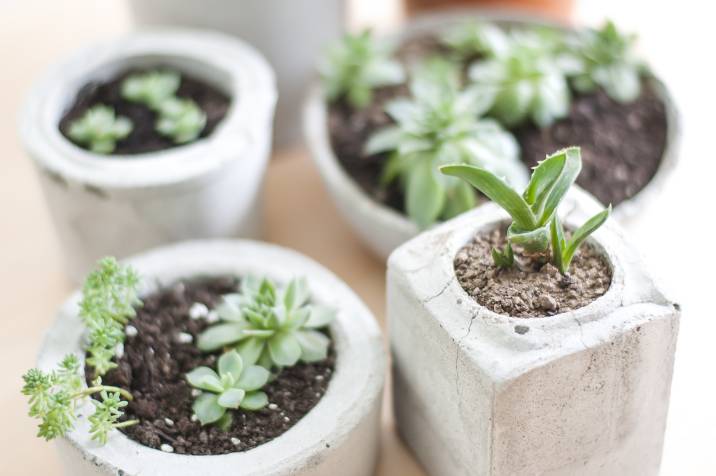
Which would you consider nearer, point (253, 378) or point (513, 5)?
point (253, 378)

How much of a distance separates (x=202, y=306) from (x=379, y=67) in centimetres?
54

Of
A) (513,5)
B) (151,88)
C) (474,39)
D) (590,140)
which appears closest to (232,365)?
(151,88)

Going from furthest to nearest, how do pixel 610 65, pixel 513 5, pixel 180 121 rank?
pixel 513 5, pixel 610 65, pixel 180 121

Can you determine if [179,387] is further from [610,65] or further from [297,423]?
[610,65]

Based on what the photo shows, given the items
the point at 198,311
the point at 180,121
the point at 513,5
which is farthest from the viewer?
the point at 513,5

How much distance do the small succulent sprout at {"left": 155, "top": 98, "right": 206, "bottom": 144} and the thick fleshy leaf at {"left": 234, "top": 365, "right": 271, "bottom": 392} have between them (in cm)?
44

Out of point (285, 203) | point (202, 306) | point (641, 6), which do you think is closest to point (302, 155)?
point (285, 203)

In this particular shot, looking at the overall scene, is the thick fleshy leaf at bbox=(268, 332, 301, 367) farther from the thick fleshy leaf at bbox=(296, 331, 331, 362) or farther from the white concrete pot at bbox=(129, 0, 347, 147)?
the white concrete pot at bbox=(129, 0, 347, 147)

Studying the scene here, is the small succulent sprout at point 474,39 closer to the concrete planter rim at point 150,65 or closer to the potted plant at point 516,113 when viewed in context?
the potted plant at point 516,113

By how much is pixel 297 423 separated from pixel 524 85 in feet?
2.18

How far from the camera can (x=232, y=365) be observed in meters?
1.17

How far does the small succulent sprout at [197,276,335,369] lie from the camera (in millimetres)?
1188

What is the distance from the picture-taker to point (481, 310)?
1.05m

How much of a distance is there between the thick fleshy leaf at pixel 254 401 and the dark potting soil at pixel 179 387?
0.04 feet
